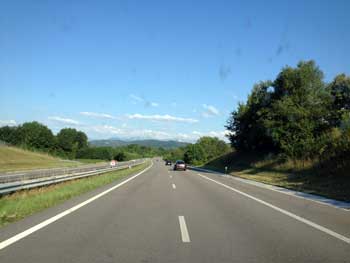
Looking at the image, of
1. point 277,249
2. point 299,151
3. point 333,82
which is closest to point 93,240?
point 277,249

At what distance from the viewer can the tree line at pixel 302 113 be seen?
1582 inches

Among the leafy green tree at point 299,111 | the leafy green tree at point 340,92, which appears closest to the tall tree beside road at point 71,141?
the leafy green tree at point 340,92

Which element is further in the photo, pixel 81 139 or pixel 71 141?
pixel 81 139

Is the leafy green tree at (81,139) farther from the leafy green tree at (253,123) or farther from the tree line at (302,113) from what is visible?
the tree line at (302,113)

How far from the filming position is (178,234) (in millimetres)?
8766

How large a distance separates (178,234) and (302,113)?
36755 mm

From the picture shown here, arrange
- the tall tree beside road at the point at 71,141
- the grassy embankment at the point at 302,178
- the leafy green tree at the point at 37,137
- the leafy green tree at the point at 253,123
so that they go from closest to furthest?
the grassy embankment at the point at 302,178 < the leafy green tree at the point at 253,123 < the leafy green tree at the point at 37,137 < the tall tree beside road at the point at 71,141

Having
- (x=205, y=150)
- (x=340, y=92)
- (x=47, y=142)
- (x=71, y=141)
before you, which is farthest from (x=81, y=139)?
(x=340, y=92)

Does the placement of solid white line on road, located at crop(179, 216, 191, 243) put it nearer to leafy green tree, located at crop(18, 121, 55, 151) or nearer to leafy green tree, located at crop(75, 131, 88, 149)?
leafy green tree, located at crop(18, 121, 55, 151)

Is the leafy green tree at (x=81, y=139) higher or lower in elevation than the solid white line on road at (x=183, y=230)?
higher

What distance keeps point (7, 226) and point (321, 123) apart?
40.1 meters

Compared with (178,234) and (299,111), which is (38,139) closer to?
(299,111)

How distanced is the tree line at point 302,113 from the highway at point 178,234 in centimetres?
2445

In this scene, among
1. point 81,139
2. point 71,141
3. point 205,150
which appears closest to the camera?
point 205,150
